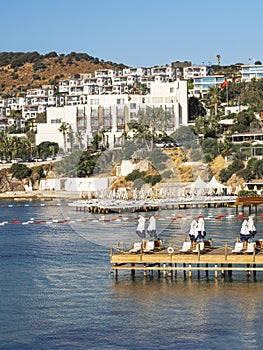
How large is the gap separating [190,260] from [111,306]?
5.31 metres

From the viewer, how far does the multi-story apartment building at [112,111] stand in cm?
14338

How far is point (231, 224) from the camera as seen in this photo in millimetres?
75938

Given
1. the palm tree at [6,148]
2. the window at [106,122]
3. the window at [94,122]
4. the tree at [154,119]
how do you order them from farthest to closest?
the palm tree at [6,148] < the window at [94,122] < the window at [106,122] < the tree at [154,119]

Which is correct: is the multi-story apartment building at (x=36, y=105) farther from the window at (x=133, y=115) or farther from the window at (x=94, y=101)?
the window at (x=133, y=115)

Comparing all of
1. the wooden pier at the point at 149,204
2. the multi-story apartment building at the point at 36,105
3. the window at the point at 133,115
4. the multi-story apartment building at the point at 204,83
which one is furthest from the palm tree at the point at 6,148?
the wooden pier at the point at 149,204

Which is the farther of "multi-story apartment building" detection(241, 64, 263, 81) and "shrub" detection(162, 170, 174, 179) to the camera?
"multi-story apartment building" detection(241, 64, 263, 81)

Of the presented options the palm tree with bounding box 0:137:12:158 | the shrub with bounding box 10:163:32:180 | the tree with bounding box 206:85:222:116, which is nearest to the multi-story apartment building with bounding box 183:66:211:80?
the tree with bounding box 206:85:222:116

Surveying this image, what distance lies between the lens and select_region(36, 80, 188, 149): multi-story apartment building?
143m

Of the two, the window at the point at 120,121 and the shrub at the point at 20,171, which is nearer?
the shrub at the point at 20,171

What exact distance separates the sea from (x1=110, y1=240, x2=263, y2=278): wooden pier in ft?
1.60

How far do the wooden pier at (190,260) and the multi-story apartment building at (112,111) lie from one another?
96.3 metres

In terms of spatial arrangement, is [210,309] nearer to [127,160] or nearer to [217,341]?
[217,341]

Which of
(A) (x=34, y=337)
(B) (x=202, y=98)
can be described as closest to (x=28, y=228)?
(A) (x=34, y=337)

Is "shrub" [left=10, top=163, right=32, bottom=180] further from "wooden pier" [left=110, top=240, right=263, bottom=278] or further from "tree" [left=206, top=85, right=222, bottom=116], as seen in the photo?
"wooden pier" [left=110, top=240, right=263, bottom=278]
